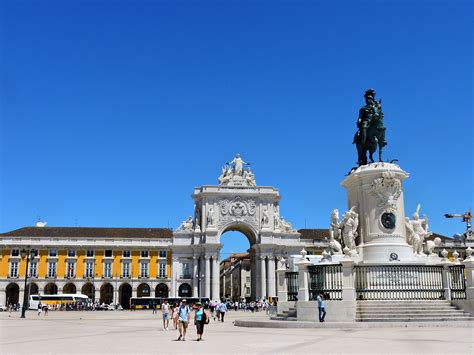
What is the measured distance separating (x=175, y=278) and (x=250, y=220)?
1335 cm

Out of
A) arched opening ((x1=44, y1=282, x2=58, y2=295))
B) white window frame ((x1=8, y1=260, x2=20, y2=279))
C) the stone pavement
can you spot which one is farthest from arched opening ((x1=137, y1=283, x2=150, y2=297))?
the stone pavement

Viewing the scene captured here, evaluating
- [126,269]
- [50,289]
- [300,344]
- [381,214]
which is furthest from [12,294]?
[300,344]

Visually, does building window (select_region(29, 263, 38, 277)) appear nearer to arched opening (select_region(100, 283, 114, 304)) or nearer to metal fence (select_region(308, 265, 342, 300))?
arched opening (select_region(100, 283, 114, 304))

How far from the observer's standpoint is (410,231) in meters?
21.1

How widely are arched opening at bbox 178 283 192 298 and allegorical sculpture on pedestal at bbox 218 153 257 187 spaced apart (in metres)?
15.7

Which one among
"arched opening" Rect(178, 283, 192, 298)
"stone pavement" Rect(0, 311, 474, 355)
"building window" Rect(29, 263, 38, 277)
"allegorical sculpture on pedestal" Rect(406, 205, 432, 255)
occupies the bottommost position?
"stone pavement" Rect(0, 311, 474, 355)

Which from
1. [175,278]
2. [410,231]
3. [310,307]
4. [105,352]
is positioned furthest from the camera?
[175,278]

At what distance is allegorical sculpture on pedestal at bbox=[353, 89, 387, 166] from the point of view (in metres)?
22.1

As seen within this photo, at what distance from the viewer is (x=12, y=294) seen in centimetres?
8094

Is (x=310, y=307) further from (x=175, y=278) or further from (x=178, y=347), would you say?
(x=175, y=278)

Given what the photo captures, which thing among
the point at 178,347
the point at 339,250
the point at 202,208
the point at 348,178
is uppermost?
the point at 202,208

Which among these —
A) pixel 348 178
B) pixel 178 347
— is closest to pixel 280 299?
pixel 348 178

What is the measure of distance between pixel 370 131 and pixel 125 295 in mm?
67319

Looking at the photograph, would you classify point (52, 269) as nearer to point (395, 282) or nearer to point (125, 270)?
point (125, 270)
